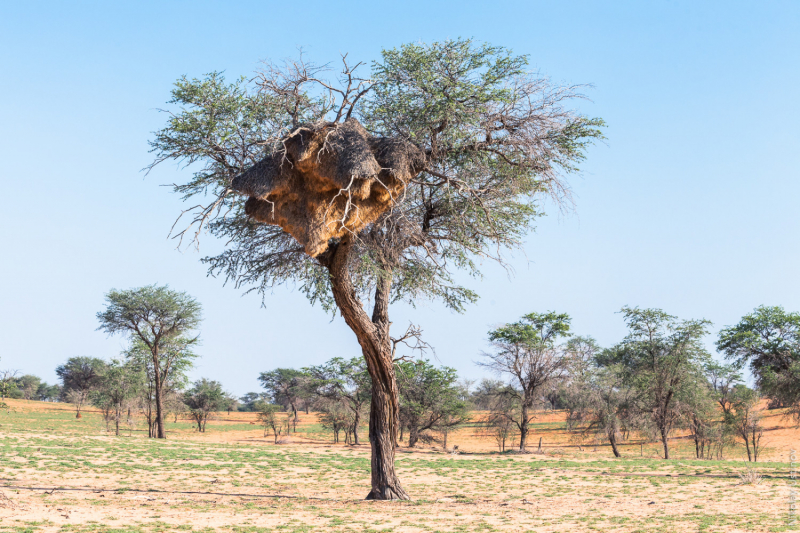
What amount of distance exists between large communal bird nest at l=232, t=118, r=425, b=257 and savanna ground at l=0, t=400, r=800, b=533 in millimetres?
5119

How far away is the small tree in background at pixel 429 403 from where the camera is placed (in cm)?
3794

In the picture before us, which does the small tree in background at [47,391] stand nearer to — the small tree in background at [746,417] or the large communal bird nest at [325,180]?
the small tree in background at [746,417]

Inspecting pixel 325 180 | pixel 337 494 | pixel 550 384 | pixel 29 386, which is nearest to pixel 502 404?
pixel 550 384

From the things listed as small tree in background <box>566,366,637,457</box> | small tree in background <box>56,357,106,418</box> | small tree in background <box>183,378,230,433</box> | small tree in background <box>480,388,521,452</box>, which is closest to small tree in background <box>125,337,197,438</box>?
small tree in background <box>183,378,230,433</box>

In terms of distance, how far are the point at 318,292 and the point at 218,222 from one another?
2908 millimetres

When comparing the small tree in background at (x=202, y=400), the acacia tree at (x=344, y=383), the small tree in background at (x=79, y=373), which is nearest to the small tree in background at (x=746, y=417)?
the acacia tree at (x=344, y=383)

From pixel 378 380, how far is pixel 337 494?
12.1 ft

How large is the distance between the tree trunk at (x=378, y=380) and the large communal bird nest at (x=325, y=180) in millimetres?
1273

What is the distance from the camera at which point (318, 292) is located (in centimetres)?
1479

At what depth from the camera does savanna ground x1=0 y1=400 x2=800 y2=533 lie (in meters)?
9.67

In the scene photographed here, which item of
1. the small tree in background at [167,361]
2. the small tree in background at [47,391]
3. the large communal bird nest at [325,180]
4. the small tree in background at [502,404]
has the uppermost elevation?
the large communal bird nest at [325,180]

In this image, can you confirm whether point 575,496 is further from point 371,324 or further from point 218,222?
point 218,222

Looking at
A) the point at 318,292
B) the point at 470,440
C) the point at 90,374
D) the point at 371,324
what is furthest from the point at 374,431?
the point at 90,374

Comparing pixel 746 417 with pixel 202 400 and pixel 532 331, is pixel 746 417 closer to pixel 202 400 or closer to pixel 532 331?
pixel 532 331
